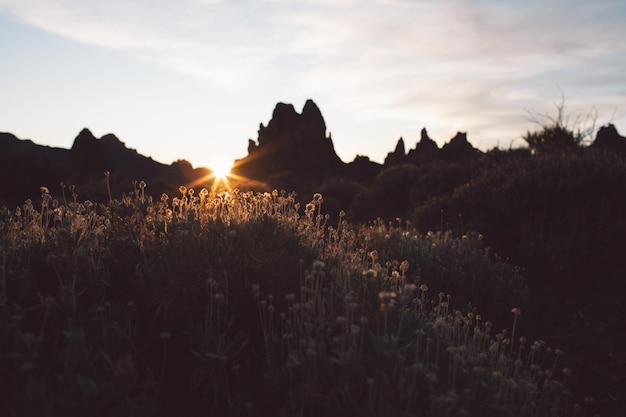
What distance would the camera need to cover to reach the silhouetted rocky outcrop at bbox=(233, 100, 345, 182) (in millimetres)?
55750

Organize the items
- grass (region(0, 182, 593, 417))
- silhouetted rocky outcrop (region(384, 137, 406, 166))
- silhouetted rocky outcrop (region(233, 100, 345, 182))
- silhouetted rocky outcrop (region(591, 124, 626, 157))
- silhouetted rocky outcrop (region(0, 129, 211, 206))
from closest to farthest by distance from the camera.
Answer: grass (region(0, 182, 593, 417)), silhouetted rocky outcrop (region(0, 129, 211, 206)), silhouetted rocky outcrop (region(591, 124, 626, 157)), silhouetted rocky outcrop (region(384, 137, 406, 166)), silhouetted rocky outcrop (region(233, 100, 345, 182))

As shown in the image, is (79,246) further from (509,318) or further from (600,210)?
(600,210)

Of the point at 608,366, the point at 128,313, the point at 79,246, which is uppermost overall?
the point at 79,246

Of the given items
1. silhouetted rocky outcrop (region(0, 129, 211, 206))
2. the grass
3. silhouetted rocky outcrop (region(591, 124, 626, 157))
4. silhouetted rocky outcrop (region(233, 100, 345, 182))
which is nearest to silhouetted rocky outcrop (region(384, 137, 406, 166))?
silhouetted rocky outcrop (region(233, 100, 345, 182))

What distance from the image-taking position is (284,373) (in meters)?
3.17

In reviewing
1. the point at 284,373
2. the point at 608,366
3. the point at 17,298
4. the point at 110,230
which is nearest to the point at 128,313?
the point at 17,298

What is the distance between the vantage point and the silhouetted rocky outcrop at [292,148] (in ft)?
183

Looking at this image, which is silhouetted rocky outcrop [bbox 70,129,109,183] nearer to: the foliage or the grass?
the foliage

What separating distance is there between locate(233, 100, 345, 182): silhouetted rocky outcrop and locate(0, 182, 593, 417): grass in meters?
48.2

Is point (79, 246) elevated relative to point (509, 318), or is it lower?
elevated

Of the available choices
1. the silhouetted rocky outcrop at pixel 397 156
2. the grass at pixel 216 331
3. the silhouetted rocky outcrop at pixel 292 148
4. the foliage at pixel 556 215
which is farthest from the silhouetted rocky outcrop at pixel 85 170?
the silhouetted rocky outcrop at pixel 397 156

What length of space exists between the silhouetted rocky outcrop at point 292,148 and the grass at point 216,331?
158 ft

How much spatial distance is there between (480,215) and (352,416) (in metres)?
9.59

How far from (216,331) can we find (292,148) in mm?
55053
